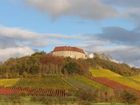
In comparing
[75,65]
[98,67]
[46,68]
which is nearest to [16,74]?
[46,68]

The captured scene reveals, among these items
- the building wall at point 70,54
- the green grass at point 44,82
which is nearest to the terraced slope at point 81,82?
the green grass at point 44,82

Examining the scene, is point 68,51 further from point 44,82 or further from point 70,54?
point 44,82

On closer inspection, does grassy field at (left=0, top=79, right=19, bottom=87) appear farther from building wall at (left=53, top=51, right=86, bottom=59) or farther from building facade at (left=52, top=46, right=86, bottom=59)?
building facade at (left=52, top=46, right=86, bottom=59)

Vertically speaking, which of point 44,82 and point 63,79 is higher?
point 63,79

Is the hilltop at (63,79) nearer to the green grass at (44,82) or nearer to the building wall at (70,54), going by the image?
the green grass at (44,82)

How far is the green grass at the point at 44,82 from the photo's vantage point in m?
86.1

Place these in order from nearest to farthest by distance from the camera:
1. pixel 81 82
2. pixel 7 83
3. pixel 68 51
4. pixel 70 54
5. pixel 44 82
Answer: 1. pixel 7 83
2. pixel 44 82
3. pixel 81 82
4. pixel 70 54
5. pixel 68 51

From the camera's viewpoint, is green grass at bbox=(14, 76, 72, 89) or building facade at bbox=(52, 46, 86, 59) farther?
building facade at bbox=(52, 46, 86, 59)

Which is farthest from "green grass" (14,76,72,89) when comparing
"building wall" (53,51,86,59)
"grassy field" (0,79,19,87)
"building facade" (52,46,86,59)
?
"building facade" (52,46,86,59)

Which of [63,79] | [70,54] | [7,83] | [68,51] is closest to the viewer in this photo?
[7,83]

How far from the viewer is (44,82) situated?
90.6m

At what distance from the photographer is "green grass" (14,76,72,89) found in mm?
86062

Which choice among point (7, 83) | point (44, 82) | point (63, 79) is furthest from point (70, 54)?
point (7, 83)

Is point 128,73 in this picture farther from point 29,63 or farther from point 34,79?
point 34,79
